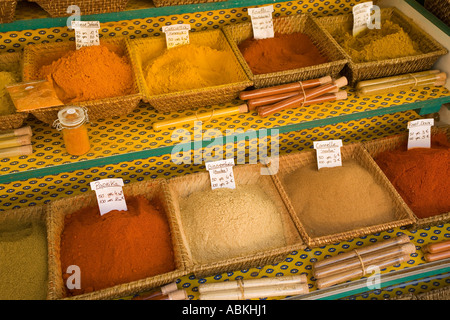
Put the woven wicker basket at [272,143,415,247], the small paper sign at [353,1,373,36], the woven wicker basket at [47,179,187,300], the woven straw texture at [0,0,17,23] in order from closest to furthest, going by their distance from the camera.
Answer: the woven wicker basket at [47,179,187,300], the woven straw texture at [0,0,17,23], the woven wicker basket at [272,143,415,247], the small paper sign at [353,1,373,36]

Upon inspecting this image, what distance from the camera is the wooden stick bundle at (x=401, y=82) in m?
1.94

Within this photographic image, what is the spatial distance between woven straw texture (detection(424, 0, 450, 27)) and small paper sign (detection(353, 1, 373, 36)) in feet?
0.97

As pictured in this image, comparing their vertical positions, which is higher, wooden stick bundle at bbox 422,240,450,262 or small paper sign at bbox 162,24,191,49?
small paper sign at bbox 162,24,191,49

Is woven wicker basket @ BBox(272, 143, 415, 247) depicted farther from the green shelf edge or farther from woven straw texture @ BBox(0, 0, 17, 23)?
woven straw texture @ BBox(0, 0, 17, 23)

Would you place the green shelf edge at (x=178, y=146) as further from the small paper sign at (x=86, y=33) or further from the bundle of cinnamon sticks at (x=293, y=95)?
the small paper sign at (x=86, y=33)

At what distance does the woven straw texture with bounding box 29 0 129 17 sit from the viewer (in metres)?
1.66

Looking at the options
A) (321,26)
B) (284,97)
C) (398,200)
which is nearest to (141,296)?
(284,97)

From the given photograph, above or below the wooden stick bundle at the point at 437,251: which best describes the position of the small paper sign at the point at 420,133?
above

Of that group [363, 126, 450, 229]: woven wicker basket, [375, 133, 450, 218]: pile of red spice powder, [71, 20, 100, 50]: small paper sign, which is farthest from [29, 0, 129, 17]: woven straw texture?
[375, 133, 450, 218]: pile of red spice powder

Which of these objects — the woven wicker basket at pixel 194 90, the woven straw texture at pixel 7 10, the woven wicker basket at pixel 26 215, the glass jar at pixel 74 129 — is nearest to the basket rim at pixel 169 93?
the woven wicker basket at pixel 194 90

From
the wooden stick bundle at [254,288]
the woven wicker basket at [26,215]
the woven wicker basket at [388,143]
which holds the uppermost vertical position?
the woven wicker basket at [388,143]

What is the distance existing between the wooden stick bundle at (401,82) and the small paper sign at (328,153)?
27 centimetres
